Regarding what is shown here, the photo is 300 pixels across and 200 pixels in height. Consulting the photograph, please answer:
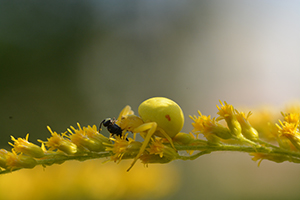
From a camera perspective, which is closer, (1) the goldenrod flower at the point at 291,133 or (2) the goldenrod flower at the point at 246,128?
(1) the goldenrod flower at the point at 291,133

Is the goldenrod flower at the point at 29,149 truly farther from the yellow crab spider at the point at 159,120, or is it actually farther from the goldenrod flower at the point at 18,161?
the yellow crab spider at the point at 159,120

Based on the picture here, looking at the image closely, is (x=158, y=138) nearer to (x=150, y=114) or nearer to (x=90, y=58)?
(x=150, y=114)

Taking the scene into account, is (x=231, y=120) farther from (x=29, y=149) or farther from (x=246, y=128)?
(x=29, y=149)

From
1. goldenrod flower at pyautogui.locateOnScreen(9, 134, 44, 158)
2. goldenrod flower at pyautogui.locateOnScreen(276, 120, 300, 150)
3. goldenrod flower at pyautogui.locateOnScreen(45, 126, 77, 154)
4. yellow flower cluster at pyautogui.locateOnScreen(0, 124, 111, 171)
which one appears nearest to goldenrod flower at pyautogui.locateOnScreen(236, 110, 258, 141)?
goldenrod flower at pyautogui.locateOnScreen(276, 120, 300, 150)

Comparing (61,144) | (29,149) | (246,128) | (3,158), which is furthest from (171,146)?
(3,158)

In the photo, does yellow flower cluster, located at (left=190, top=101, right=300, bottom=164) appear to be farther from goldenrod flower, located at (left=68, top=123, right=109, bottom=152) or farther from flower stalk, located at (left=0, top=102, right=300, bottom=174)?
goldenrod flower, located at (left=68, top=123, right=109, bottom=152)

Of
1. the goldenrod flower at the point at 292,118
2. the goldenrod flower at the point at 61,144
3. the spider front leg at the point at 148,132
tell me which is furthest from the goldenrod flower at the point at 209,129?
the goldenrod flower at the point at 61,144
